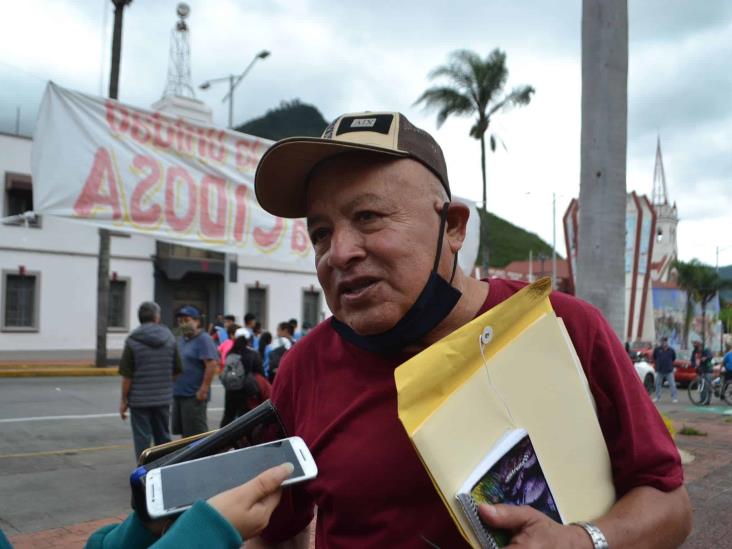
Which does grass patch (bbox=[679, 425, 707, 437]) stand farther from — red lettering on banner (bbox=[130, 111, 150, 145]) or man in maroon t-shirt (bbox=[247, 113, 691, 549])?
man in maroon t-shirt (bbox=[247, 113, 691, 549])

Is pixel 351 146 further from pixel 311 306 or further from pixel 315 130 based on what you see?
pixel 315 130

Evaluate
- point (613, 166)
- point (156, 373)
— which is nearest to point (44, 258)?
point (156, 373)

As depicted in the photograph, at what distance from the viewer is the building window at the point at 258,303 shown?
28359 mm

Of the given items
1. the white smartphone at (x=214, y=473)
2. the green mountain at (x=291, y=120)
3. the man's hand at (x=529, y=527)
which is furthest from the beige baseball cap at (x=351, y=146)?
the green mountain at (x=291, y=120)

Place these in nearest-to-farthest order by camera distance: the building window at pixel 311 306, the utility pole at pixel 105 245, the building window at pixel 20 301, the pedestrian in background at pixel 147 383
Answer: the pedestrian in background at pixel 147 383
the utility pole at pixel 105 245
the building window at pixel 20 301
the building window at pixel 311 306

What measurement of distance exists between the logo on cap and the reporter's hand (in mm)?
776

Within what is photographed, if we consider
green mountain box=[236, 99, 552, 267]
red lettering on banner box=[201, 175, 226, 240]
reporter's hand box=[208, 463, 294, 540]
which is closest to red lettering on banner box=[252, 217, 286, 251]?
red lettering on banner box=[201, 175, 226, 240]

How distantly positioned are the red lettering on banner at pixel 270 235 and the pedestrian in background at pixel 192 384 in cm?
261

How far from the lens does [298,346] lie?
5.83 ft

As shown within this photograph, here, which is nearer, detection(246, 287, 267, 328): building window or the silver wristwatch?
the silver wristwatch

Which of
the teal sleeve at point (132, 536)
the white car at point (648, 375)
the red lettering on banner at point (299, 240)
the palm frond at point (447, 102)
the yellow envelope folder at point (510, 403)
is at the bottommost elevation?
the white car at point (648, 375)

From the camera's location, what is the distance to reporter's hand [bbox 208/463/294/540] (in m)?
1.19

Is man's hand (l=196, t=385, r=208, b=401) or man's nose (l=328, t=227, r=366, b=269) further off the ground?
man's nose (l=328, t=227, r=366, b=269)

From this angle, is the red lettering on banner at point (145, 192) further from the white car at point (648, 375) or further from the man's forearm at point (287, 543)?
the white car at point (648, 375)
